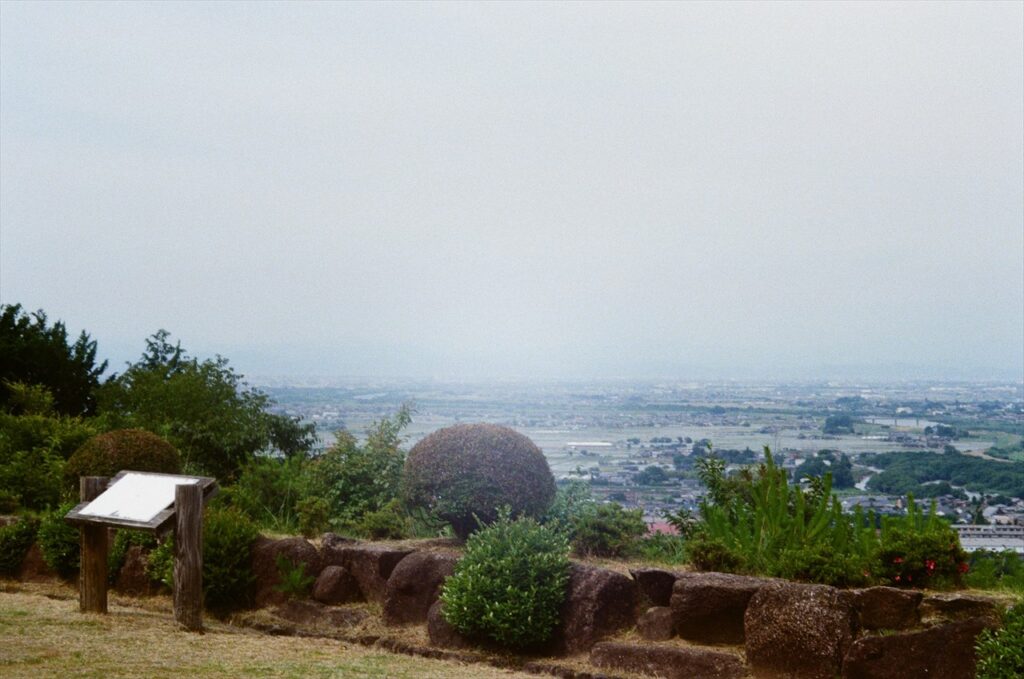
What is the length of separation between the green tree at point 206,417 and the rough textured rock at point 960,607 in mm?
10787

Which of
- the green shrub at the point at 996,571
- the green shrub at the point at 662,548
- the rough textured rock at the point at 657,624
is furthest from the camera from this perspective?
the green shrub at the point at 662,548

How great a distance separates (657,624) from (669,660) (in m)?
0.37

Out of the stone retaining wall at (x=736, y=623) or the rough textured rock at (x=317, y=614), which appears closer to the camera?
the stone retaining wall at (x=736, y=623)

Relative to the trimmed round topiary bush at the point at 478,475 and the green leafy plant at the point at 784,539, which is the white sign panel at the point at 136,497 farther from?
the green leafy plant at the point at 784,539

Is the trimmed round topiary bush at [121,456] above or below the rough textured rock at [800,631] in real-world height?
above

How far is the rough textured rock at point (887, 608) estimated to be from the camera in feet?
24.6

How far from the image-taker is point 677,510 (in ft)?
35.9

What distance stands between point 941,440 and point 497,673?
846cm

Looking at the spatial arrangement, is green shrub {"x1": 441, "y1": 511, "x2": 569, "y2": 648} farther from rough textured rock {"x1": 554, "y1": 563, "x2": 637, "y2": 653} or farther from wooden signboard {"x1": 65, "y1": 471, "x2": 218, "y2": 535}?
wooden signboard {"x1": 65, "y1": 471, "x2": 218, "y2": 535}

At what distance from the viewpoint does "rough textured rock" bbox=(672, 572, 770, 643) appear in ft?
26.4

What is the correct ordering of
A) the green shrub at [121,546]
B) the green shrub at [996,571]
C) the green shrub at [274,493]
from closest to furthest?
the green shrub at [996,571]
the green shrub at [121,546]
the green shrub at [274,493]

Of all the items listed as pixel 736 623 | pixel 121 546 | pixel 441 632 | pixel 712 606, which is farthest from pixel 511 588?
pixel 121 546

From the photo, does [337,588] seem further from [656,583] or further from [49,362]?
[49,362]

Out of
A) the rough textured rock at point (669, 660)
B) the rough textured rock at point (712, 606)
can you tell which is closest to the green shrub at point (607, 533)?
the rough textured rock at point (669, 660)
